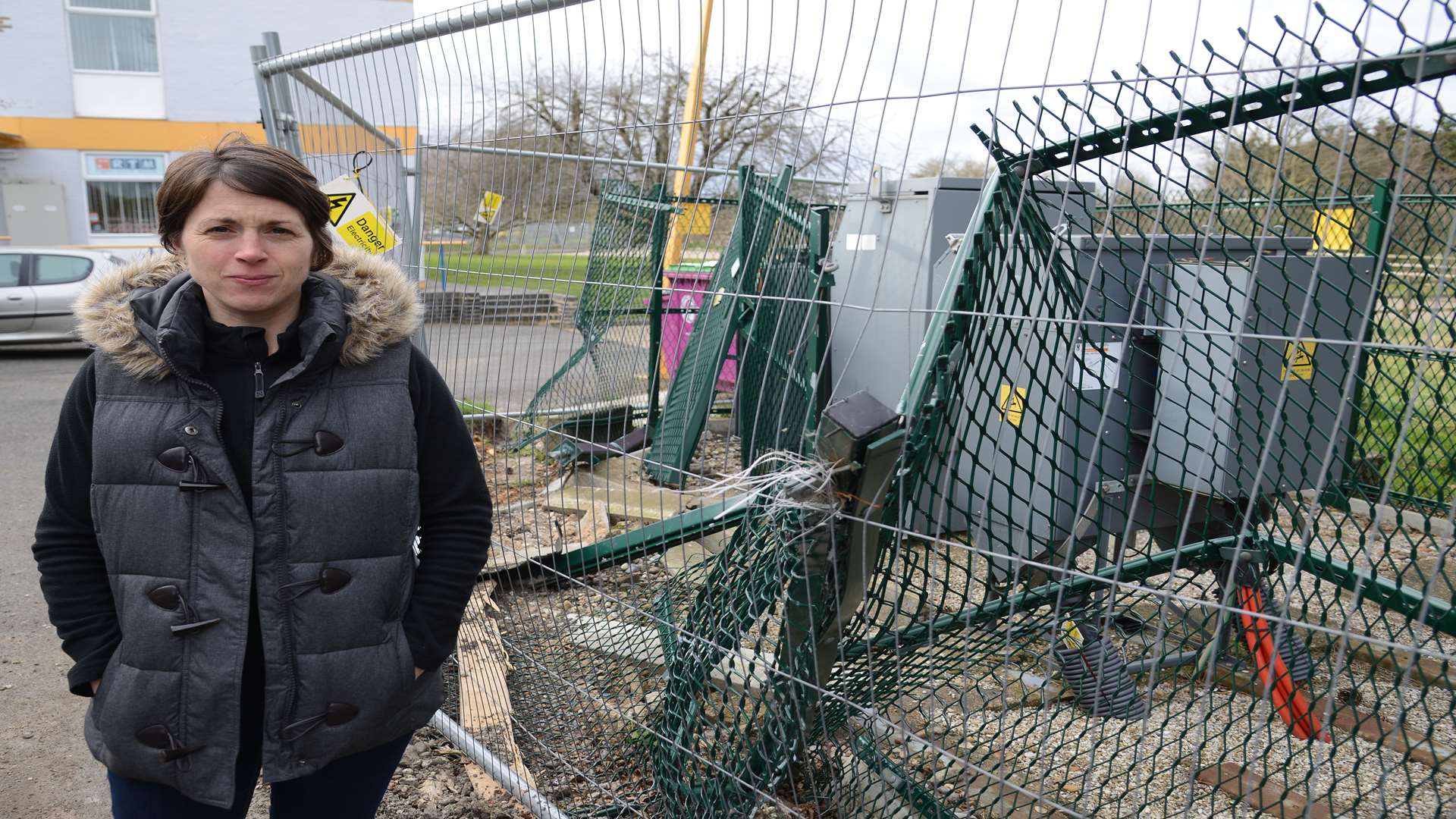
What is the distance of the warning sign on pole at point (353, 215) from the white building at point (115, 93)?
66.1 ft

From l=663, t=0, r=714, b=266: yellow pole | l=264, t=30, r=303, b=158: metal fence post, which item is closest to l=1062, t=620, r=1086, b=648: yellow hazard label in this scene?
l=663, t=0, r=714, b=266: yellow pole

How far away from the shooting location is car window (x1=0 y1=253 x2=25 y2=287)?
40.5 ft

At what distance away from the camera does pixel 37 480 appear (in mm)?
6676

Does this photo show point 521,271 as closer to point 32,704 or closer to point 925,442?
point 925,442

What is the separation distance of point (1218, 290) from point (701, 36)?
229 cm

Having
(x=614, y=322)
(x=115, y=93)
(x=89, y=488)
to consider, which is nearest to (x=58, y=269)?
(x=115, y=93)

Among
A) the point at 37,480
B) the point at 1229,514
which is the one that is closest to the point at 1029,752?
the point at 1229,514

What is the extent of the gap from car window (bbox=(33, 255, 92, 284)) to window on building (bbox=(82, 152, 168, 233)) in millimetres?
10018

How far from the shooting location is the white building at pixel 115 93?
68.6 ft

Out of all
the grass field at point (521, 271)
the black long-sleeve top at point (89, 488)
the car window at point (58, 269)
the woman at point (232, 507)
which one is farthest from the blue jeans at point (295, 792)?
the car window at point (58, 269)

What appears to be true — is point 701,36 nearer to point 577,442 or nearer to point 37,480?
point 577,442

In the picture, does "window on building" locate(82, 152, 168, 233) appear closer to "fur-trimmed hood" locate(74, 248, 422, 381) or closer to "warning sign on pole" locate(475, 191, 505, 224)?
"warning sign on pole" locate(475, 191, 505, 224)

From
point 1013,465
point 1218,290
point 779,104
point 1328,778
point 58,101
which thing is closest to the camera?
point 1013,465

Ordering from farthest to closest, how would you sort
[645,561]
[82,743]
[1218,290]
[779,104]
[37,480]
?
[37,480]
[1218,290]
[82,743]
[645,561]
[779,104]
